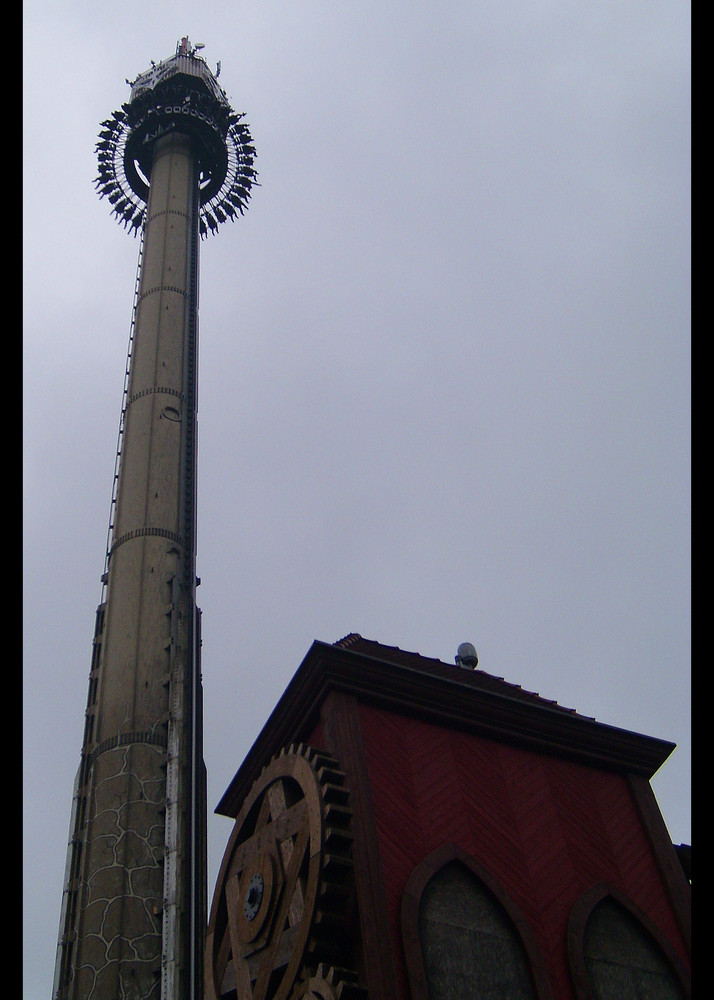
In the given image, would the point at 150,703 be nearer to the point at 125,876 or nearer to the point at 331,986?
the point at 125,876

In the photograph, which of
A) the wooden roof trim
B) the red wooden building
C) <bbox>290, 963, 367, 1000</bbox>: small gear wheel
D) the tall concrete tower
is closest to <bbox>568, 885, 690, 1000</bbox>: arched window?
the red wooden building

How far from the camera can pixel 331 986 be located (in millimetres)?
11859

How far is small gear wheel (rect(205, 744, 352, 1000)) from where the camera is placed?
503 inches

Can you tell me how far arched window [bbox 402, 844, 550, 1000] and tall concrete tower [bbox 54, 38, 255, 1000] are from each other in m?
3.13

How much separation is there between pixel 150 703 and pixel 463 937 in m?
6.20

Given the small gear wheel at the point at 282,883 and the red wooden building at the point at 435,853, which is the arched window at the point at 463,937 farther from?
the small gear wheel at the point at 282,883

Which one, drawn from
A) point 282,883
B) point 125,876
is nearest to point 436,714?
point 282,883

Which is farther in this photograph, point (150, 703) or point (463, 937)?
point (150, 703)

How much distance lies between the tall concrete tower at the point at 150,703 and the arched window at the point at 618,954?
594 centimetres

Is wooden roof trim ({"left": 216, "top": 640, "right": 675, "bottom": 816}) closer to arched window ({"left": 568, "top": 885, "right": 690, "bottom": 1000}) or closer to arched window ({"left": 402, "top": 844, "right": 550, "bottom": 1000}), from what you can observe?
arched window ({"left": 402, "top": 844, "right": 550, "bottom": 1000})

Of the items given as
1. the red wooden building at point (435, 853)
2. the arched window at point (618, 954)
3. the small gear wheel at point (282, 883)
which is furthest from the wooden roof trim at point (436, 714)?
the arched window at point (618, 954)

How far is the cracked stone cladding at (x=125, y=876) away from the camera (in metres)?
12.7
